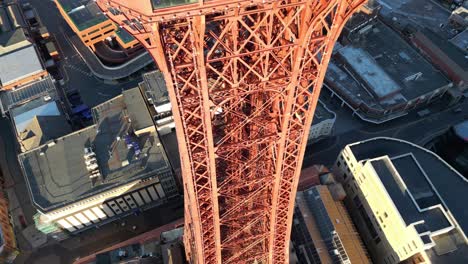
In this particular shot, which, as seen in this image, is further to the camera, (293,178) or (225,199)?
(225,199)

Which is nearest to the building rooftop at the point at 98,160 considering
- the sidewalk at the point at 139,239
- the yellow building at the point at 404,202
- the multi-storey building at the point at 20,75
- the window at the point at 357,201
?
the sidewalk at the point at 139,239

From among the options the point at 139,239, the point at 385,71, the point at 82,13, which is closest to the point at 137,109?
the point at 139,239

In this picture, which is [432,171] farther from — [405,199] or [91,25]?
[91,25]

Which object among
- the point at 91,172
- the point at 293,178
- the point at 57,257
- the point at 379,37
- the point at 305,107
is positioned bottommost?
the point at 293,178

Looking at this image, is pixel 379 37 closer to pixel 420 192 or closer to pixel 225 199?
pixel 420 192

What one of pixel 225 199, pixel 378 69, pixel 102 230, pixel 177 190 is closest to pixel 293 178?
pixel 225 199

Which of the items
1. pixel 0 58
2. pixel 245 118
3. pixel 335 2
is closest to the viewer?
pixel 335 2

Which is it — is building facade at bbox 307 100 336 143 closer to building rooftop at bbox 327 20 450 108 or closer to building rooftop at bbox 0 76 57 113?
building rooftop at bbox 327 20 450 108

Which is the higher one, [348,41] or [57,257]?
[348,41]

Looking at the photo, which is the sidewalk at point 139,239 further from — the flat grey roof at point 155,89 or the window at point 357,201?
the window at point 357,201
